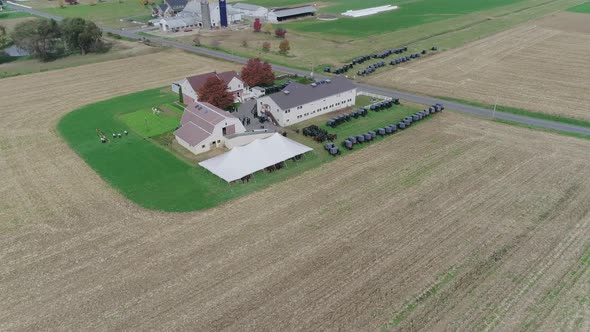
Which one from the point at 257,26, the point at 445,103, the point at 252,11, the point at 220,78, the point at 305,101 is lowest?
the point at 445,103

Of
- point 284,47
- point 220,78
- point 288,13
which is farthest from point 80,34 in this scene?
point 288,13

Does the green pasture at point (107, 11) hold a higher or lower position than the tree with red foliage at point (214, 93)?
higher

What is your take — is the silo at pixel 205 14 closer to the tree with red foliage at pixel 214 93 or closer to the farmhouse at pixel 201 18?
the farmhouse at pixel 201 18

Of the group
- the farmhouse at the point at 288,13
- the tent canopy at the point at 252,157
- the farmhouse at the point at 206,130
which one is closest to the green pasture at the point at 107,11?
the farmhouse at the point at 288,13

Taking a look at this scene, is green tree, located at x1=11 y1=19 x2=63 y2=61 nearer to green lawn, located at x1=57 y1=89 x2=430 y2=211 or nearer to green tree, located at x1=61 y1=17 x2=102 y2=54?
green tree, located at x1=61 y1=17 x2=102 y2=54

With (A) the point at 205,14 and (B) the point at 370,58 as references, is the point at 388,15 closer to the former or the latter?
(B) the point at 370,58

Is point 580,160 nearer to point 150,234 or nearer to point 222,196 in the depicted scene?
point 222,196
